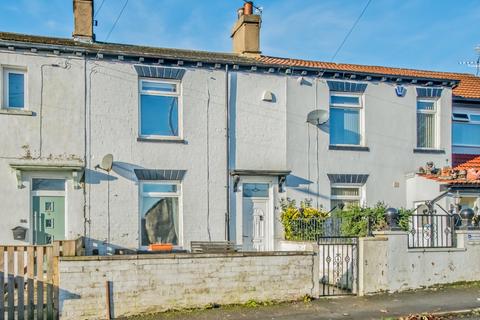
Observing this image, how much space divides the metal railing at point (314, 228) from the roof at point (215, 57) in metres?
4.72

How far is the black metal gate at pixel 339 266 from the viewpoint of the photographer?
38.7ft

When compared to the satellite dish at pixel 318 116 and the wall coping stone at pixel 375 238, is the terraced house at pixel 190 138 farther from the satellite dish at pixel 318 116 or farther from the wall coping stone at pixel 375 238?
the wall coping stone at pixel 375 238

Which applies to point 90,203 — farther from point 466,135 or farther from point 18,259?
point 466,135

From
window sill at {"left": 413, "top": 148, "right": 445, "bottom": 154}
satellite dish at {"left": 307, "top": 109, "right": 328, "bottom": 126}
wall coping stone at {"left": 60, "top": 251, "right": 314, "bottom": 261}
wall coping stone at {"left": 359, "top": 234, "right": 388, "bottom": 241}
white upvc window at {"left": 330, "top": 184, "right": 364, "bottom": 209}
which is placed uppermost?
satellite dish at {"left": 307, "top": 109, "right": 328, "bottom": 126}

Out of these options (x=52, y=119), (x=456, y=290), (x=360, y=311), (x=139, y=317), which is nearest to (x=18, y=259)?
(x=139, y=317)

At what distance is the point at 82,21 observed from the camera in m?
15.4

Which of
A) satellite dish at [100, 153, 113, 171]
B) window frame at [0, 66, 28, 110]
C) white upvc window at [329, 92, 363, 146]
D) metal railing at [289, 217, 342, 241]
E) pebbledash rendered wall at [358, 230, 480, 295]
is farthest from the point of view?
white upvc window at [329, 92, 363, 146]

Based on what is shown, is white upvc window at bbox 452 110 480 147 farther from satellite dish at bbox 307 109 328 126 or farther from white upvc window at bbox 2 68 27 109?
white upvc window at bbox 2 68 27 109

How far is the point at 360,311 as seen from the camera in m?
10.2

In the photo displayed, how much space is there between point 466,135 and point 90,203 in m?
13.3

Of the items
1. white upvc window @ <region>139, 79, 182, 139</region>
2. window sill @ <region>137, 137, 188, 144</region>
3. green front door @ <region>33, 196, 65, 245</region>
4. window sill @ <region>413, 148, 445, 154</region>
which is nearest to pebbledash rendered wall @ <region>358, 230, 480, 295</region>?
Answer: window sill @ <region>413, 148, 445, 154</region>

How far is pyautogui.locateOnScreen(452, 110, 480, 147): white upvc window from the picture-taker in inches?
724

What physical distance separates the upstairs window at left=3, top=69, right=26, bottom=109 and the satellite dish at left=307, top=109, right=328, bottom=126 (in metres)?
8.15

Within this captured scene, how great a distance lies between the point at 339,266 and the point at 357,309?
200cm
